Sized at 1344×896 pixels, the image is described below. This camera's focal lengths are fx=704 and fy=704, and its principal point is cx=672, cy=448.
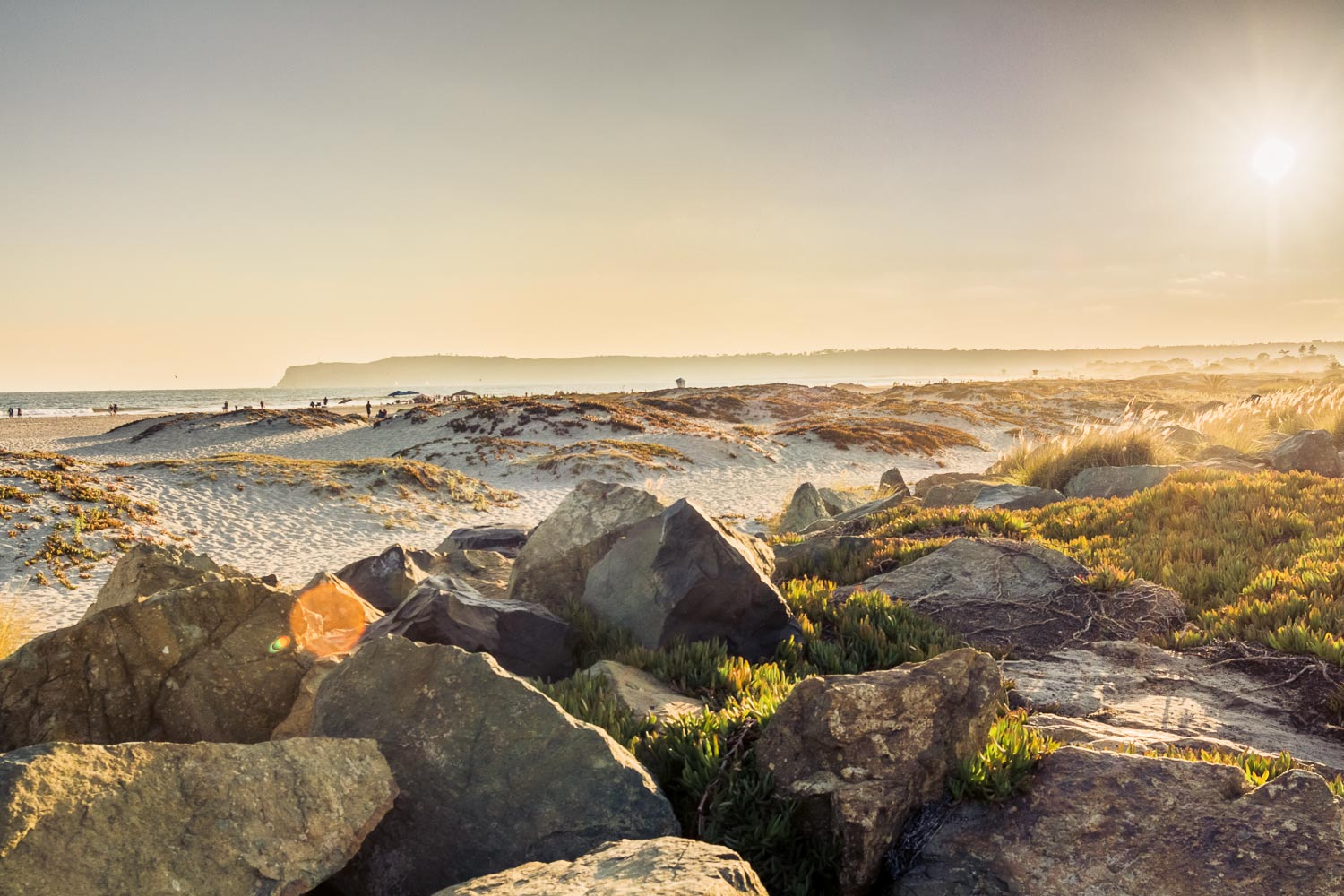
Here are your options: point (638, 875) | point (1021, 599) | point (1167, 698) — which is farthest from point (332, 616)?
point (1167, 698)

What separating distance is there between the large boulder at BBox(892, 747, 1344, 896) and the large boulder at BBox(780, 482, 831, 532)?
12279 millimetres

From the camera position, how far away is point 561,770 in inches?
147

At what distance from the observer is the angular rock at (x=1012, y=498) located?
12.2m

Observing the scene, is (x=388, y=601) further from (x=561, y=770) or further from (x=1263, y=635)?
(x=1263, y=635)

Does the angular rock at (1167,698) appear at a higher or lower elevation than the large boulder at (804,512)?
higher

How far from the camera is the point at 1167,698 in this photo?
5.52 m

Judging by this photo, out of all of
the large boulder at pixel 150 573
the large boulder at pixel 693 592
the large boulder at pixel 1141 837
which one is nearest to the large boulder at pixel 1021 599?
the large boulder at pixel 693 592

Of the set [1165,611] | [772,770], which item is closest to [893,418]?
[1165,611]

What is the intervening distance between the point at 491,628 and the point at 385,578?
4.32m

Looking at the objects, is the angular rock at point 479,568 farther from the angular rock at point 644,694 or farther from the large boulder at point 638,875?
the large boulder at point 638,875

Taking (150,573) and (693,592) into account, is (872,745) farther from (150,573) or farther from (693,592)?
(150,573)

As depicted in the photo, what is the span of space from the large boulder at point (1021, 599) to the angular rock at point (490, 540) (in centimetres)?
817

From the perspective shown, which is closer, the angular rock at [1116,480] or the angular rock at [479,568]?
the angular rock at [479,568]

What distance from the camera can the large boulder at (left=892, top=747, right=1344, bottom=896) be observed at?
3.02m
